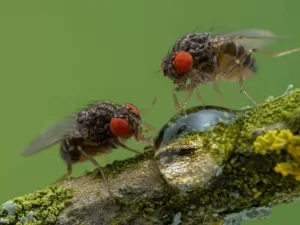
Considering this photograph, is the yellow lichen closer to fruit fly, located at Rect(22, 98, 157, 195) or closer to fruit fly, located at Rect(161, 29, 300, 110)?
fruit fly, located at Rect(22, 98, 157, 195)

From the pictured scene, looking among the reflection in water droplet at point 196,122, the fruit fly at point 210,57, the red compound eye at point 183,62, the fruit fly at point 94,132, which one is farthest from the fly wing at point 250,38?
the reflection in water droplet at point 196,122

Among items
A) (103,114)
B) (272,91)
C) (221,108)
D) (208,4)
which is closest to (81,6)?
(208,4)

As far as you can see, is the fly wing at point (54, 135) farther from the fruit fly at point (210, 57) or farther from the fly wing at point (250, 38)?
the fly wing at point (250, 38)

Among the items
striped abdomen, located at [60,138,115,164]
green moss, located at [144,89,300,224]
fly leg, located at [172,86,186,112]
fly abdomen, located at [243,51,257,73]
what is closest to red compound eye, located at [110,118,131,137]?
striped abdomen, located at [60,138,115,164]

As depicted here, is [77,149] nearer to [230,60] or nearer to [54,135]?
[54,135]

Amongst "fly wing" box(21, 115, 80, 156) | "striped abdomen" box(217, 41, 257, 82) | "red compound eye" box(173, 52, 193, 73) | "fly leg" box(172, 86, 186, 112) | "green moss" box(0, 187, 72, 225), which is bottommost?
"green moss" box(0, 187, 72, 225)

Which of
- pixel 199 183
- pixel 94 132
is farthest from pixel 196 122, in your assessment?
pixel 94 132
